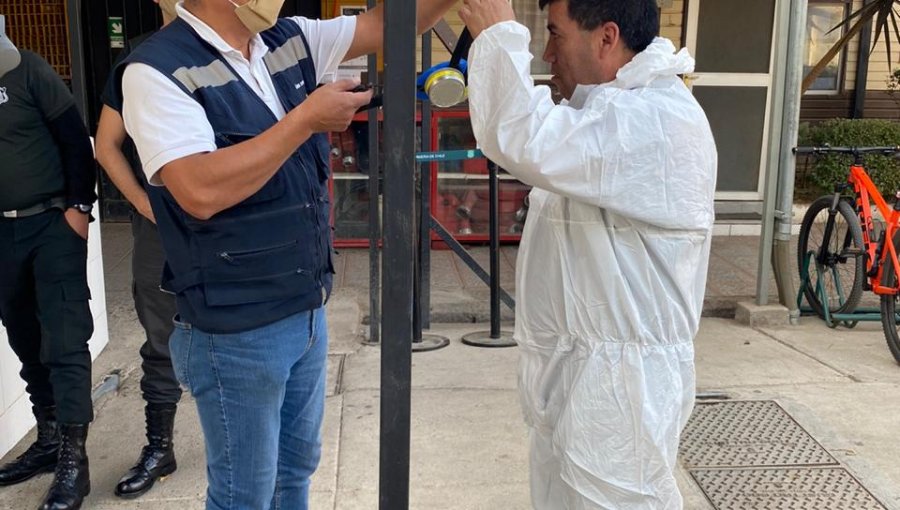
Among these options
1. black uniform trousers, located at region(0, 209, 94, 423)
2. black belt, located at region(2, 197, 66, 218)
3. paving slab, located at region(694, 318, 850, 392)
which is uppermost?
black belt, located at region(2, 197, 66, 218)

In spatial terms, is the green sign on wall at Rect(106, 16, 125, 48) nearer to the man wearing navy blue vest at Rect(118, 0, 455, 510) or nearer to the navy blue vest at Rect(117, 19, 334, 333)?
the man wearing navy blue vest at Rect(118, 0, 455, 510)

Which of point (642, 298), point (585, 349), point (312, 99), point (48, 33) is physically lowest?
point (585, 349)

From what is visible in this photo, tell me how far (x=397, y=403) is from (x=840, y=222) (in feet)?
14.3

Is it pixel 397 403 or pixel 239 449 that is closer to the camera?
pixel 397 403

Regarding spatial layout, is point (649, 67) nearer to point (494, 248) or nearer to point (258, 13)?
point (258, 13)

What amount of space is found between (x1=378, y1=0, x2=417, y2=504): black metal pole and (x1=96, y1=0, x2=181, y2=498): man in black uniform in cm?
162

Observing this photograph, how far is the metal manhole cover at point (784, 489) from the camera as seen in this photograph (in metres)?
2.87

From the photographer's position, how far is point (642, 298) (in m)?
1.69

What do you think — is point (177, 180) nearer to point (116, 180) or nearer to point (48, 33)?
point (116, 180)

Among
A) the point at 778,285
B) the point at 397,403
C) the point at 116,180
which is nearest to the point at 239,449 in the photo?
the point at 397,403

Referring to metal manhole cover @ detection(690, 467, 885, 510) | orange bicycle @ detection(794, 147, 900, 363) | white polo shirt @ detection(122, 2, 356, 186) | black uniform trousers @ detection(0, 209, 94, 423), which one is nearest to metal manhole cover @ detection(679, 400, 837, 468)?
metal manhole cover @ detection(690, 467, 885, 510)

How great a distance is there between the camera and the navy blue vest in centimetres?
158

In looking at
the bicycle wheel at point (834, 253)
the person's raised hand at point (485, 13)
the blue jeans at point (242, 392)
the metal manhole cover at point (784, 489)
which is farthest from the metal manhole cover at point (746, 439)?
the person's raised hand at point (485, 13)

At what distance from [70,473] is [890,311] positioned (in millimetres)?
4037
